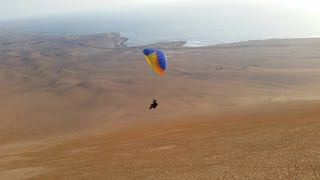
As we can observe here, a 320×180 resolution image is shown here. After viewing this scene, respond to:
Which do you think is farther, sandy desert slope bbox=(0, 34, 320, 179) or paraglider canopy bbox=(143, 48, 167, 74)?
paraglider canopy bbox=(143, 48, 167, 74)

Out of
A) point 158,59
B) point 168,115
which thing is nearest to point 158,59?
point 158,59

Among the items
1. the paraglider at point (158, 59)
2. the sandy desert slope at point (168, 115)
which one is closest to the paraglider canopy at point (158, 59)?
the paraglider at point (158, 59)

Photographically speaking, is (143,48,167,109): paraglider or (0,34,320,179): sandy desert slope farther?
(143,48,167,109): paraglider

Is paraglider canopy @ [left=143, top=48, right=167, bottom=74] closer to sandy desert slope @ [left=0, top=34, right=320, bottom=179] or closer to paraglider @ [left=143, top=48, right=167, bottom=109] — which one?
paraglider @ [left=143, top=48, right=167, bottom=109]

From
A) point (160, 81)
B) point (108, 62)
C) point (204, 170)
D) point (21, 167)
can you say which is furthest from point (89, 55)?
point (204, 170)

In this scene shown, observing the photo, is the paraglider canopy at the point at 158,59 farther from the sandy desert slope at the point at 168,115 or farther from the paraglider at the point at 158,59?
the sandy desert slope at the point at 168,115

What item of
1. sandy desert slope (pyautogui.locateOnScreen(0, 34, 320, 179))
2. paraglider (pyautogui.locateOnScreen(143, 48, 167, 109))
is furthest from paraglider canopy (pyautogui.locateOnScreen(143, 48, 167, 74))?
sandy desert slope (pyautogui.locateOnScreen(0, 34, 320, 179))

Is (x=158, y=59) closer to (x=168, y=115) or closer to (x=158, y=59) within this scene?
(x=158, y=59)

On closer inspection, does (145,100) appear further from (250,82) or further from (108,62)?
(108,62)
